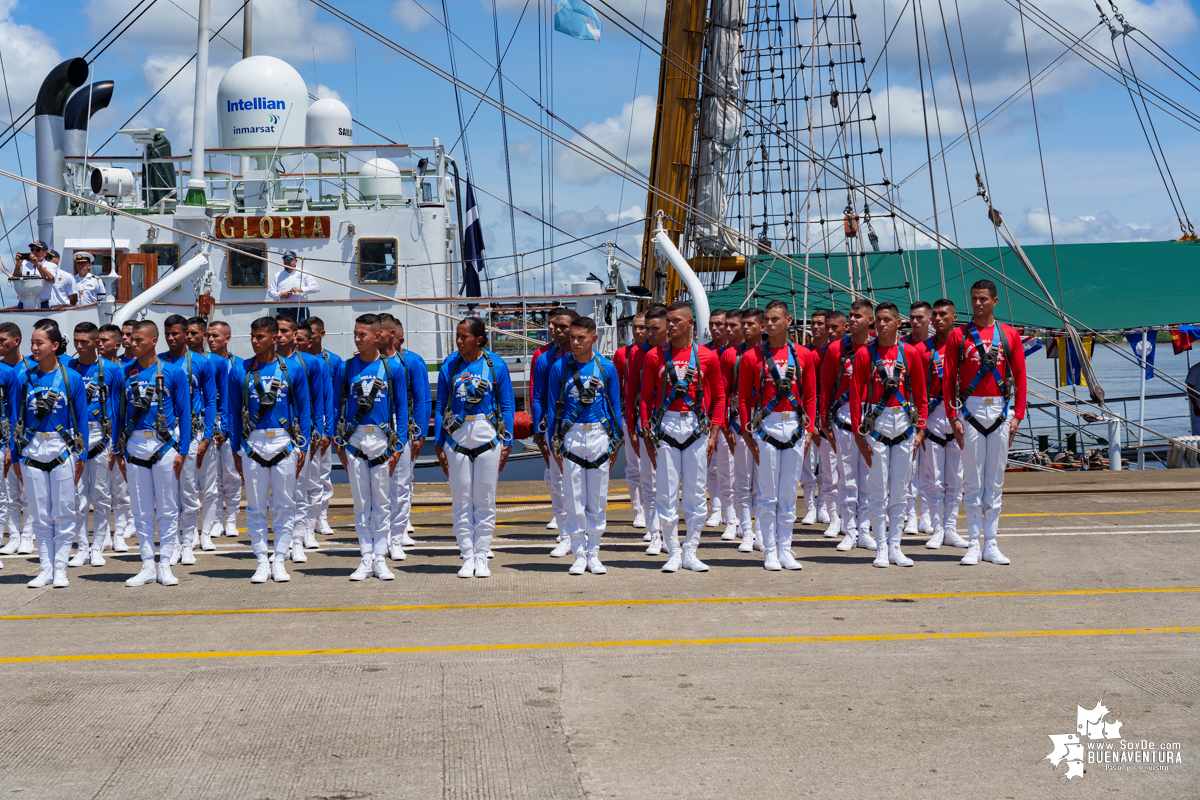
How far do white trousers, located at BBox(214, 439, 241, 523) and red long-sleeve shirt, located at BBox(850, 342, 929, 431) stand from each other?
543cm

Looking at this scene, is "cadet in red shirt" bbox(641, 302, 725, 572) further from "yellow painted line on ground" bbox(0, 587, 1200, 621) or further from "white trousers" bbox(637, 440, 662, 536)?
"white trousers" bbox(637, 440, 662, 536)

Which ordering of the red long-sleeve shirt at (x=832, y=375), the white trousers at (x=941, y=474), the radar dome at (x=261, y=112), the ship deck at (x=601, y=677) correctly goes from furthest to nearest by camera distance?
the radar dome at (x=261, y=112), the red long-sleeve shirt at (x=832, y=375), the white trousers at (x=941, y=474), the ship deck at (x=601, y=677)

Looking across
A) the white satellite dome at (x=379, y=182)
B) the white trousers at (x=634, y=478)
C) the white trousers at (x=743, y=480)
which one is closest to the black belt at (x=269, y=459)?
the white trousers at (x=634, y=478)

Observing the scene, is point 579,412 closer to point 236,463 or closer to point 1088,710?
point 236,463

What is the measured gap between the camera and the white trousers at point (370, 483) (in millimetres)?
7809

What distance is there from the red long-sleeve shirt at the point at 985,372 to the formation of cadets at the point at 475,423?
2cm

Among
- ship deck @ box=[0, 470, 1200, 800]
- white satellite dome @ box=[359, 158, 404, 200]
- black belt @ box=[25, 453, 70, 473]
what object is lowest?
ship deck @ box=[0, 470, 1200, 800]

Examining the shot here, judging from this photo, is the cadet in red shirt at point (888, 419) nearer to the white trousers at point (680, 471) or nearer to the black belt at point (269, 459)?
the white trousers at point (680, 471)

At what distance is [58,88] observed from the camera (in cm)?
1811

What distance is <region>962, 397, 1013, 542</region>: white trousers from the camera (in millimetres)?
8102

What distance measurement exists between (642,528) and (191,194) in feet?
32.9

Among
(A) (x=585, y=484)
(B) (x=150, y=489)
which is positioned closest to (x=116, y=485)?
(B) (x=150, y=489)

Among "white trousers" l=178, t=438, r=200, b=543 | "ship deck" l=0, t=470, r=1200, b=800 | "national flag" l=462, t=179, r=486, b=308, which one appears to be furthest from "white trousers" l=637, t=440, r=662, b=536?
"national flag" l=462, t=179, r=486, b=308

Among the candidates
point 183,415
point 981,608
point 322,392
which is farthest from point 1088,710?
point 183,415
